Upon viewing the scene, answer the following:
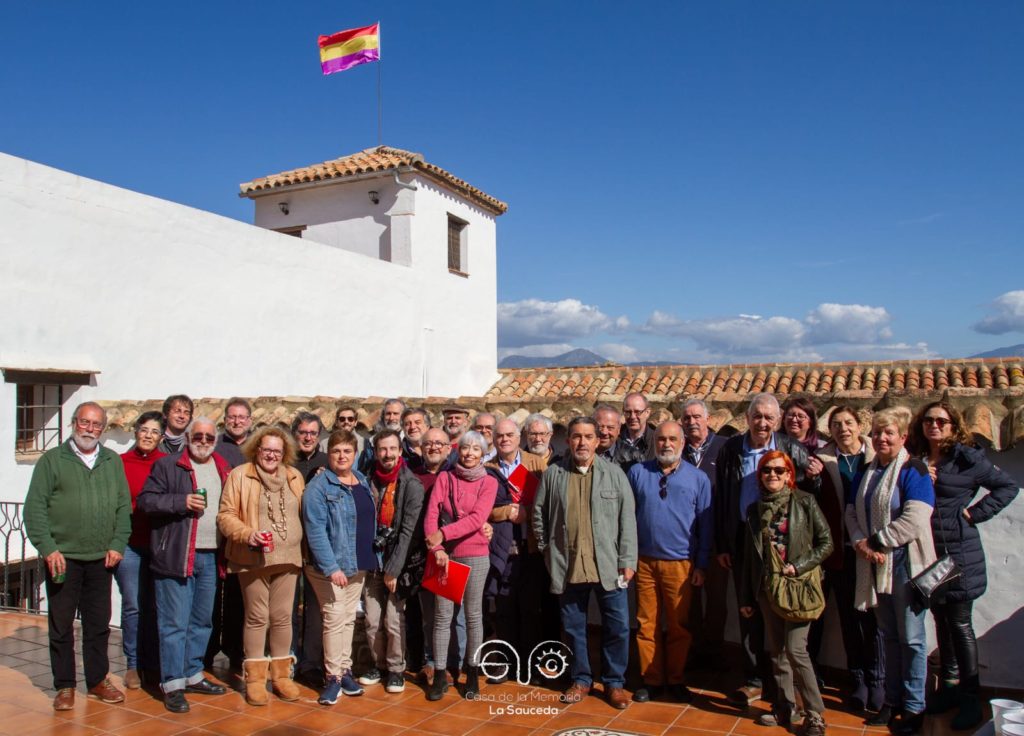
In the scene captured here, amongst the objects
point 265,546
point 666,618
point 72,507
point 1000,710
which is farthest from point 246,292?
point 1000,710

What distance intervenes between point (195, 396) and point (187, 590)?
6.03 m

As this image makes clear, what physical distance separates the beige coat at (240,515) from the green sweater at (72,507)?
68 cm

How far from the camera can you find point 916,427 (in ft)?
14.4

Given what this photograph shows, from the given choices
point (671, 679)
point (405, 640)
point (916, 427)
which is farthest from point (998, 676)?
point (405, 640)

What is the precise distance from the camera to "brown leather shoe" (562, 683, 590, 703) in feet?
15.2

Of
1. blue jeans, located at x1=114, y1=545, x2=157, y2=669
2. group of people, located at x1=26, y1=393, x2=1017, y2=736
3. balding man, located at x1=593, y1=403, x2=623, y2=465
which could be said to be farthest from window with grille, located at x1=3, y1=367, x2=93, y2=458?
balding man, located at x1=593, y1=403, x2=623, y2=465

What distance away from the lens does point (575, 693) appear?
4652 millimetres

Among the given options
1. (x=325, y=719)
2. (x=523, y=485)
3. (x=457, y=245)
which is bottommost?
(x=325, y=719)

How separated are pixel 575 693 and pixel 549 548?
0.90m

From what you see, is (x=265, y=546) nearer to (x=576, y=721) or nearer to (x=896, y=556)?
(x=576, y=721)

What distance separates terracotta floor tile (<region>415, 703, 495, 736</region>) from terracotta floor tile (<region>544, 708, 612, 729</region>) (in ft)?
1.46

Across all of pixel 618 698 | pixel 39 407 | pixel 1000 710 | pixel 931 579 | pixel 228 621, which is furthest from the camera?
pixel 39 407

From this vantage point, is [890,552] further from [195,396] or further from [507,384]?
[507,384]

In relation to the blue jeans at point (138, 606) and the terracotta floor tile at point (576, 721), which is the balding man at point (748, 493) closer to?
the terracotta floor tile at point (576, 721)
